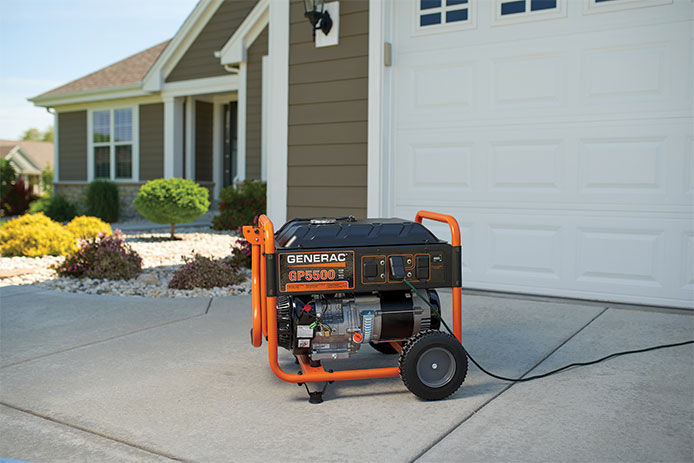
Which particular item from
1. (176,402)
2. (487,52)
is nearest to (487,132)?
(487,52)

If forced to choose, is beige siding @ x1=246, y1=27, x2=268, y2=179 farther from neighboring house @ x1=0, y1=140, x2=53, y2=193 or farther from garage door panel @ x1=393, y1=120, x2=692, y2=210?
neighboring house @ x1=0, y1=140, x2=53, y2=193

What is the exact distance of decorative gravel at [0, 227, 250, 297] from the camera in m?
5.29

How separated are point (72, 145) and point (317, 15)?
39.9 ft

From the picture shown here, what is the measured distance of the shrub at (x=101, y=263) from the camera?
19.0 feet

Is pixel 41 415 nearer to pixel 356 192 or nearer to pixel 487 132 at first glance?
pixel 356 192

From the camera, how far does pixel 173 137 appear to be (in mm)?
12664

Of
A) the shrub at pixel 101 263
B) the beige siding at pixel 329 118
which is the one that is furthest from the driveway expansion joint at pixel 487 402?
the shrub at pixel 101 263

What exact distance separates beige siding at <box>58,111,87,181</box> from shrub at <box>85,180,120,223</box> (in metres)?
2.41

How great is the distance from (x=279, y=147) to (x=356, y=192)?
3.11ft

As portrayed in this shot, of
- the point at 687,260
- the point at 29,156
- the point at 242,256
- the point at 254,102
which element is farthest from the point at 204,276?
the point at 29,156

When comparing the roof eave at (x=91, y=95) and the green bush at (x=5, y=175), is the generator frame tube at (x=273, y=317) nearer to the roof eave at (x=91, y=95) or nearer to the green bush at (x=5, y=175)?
the roof eave at (x=91, y=95)

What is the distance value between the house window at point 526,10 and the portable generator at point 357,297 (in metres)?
2.68

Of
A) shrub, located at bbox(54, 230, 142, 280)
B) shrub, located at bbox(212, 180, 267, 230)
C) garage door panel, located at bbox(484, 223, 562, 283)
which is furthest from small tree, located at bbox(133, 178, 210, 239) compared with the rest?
garage door panel, located at bbox(484, 223, 562, 283)

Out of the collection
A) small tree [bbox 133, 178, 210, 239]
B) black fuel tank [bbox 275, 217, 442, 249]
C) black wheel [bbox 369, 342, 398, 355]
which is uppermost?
small tree [bbox 133, 178, 210, 239]
